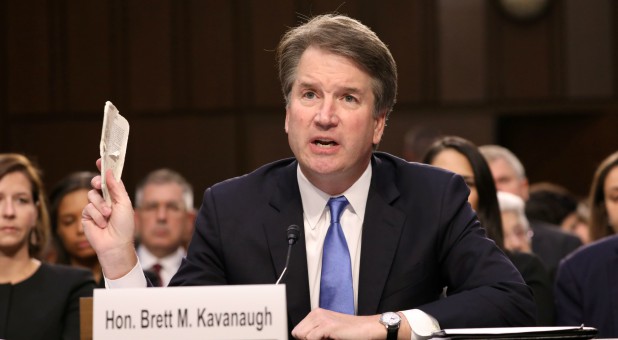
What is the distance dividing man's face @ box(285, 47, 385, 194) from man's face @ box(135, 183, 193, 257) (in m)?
3.86

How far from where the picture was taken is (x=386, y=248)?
2.88 meters

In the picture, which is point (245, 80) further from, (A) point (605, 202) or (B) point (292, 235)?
(B) point (292, 235)

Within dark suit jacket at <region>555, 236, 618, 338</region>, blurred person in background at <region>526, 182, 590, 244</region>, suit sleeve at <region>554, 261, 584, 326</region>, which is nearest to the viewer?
dark suit jacket at <region>555, 236, 618, 338</region>

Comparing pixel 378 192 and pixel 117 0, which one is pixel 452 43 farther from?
pixel 378 192

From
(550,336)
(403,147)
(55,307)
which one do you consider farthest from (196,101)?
(550,336)

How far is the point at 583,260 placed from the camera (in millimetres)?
4285

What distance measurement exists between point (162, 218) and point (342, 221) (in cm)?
393

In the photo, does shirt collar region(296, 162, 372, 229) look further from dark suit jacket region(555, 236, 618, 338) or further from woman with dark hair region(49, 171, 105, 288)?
woman with dark hair region(49, 171, 105, 288)

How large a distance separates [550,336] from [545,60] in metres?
8.56

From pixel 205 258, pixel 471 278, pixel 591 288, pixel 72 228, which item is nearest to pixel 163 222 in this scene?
pixel 72 228

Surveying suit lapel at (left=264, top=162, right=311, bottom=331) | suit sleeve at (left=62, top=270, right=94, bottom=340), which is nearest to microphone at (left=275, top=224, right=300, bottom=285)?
suit lapel at (left=264, top=162, right=311, bottom=331)

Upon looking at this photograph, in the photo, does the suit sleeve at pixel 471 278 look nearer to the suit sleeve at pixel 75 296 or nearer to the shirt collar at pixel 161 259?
the suit sleeve at pixel 75 296

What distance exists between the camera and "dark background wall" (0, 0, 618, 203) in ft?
34.1

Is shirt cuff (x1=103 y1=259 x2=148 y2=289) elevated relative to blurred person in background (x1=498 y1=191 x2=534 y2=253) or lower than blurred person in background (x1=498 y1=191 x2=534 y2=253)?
lower
